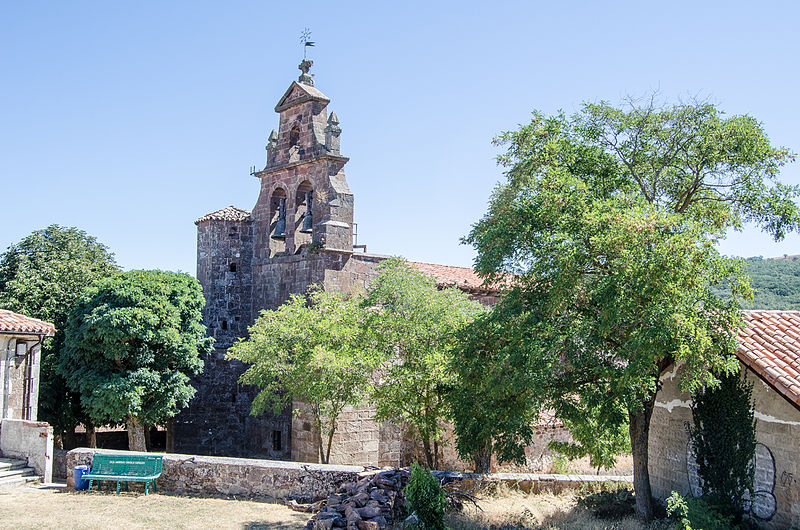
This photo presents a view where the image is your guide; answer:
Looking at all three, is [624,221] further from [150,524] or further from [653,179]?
[150,524]

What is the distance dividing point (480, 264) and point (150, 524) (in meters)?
7.43

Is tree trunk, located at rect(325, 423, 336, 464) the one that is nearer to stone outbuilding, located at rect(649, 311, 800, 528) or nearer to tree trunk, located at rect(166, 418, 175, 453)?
tree trunk, located at rect(166, 418, 175, 453)

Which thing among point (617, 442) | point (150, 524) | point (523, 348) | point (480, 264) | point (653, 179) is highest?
point (653, 179)

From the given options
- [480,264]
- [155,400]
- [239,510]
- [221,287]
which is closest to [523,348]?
[480,264]

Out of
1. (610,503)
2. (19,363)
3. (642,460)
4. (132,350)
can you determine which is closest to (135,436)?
(132,350)

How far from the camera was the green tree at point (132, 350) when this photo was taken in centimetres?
2195

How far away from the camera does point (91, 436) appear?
25.5m

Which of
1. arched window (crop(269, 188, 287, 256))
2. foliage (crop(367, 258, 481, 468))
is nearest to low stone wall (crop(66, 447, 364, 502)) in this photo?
foliage (crop(367, 258, 481, 468))

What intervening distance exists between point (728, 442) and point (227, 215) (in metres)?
19.9

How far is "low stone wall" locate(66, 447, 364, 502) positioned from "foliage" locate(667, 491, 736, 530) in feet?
19.6

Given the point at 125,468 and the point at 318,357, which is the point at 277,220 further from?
the point at 125,468

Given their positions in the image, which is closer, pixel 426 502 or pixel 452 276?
pixel 426 502

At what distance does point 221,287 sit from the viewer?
89.0 ft

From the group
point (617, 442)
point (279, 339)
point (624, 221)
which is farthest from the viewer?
point (279, 339)
